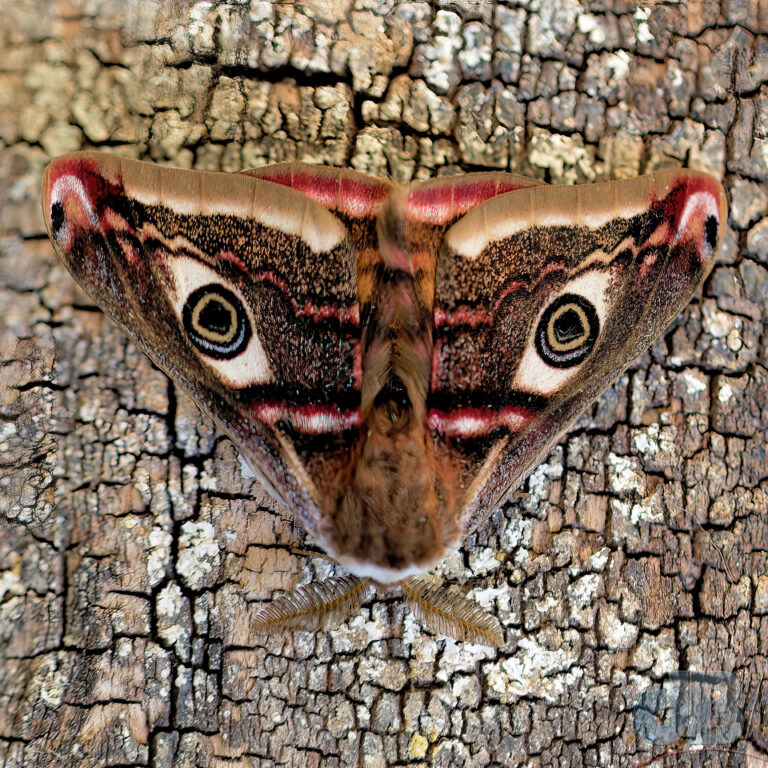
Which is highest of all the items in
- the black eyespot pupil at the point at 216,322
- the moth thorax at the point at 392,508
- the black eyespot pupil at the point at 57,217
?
the black eyespot pupil at the point at 57,217

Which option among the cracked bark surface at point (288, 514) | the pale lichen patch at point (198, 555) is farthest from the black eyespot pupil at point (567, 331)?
the pale lichen patch at point (198, 555)

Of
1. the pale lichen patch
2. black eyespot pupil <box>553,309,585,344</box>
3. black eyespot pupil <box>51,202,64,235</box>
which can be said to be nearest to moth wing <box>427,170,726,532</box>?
black eyespot pupil <box>553,309,585,344</box>

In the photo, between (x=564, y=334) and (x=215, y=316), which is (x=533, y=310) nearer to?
(x=564, y=334)

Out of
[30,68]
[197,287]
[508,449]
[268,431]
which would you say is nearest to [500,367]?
[508,449]

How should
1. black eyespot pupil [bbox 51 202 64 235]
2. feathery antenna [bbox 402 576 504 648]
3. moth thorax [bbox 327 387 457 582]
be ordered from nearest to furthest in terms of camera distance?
moth thorax [bbox 327 387 457 582] < black eyespot pupil [bbox 51 202 64 235] < feathery antenna [bbox 402 576 504 648]

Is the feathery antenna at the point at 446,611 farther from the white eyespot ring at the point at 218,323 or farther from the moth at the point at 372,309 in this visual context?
the white eyespot ring at the point at 218,323

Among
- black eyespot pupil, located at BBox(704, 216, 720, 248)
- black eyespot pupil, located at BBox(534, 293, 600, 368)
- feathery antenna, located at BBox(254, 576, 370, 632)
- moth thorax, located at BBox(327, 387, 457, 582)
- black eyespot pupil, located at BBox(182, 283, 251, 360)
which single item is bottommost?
feathery antenna, located at BBox(254, 576, 370, 632)

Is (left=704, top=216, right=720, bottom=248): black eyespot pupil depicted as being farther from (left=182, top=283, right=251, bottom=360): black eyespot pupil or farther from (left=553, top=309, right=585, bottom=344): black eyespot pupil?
(left=182, top=283, right=251, bottom=360): black eyespot pupil
